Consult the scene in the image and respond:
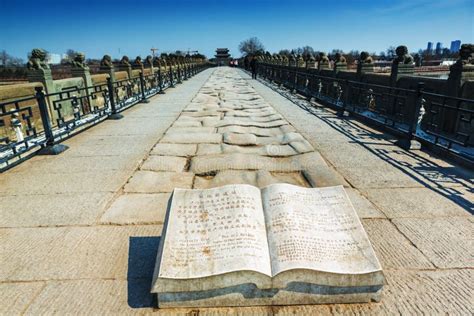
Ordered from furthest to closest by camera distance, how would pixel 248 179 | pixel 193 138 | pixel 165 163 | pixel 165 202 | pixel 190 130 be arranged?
pixel 190 130, pixel 193 138, pixel 165 163, pixel 248 179, pixel 165 202

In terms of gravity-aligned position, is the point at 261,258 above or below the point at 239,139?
above

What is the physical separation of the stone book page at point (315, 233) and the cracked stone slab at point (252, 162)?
1960mm

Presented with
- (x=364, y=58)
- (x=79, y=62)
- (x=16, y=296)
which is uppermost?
(x=79, y=62)

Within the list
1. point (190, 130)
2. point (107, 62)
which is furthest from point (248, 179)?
point (107, 62)

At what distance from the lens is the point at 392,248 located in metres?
2.63

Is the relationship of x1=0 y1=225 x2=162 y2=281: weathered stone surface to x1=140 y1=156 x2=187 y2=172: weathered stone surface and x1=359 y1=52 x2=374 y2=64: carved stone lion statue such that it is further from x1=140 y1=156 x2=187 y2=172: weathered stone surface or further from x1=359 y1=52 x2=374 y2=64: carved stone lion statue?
x1=359 y1=52 x2=374 y2=64: carved stone lion statue

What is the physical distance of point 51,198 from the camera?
143 inches

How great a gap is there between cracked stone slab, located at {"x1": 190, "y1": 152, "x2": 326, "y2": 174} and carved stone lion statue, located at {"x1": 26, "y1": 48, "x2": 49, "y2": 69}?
8296 mm

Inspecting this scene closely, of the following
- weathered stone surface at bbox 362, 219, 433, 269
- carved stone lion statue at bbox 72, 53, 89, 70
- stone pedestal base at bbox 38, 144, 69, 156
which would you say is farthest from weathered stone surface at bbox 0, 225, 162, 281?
carved stone lion statue at bbox 72, 53, 89, 70

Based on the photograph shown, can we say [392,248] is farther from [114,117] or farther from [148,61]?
[148,61]

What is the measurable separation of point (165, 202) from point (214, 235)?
4.94 ft

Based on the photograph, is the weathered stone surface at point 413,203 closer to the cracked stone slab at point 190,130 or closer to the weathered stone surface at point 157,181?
the weathered stone surface at point 157,181

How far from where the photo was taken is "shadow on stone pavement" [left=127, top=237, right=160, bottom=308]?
206 centimetres

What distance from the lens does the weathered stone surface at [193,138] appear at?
603 cm
